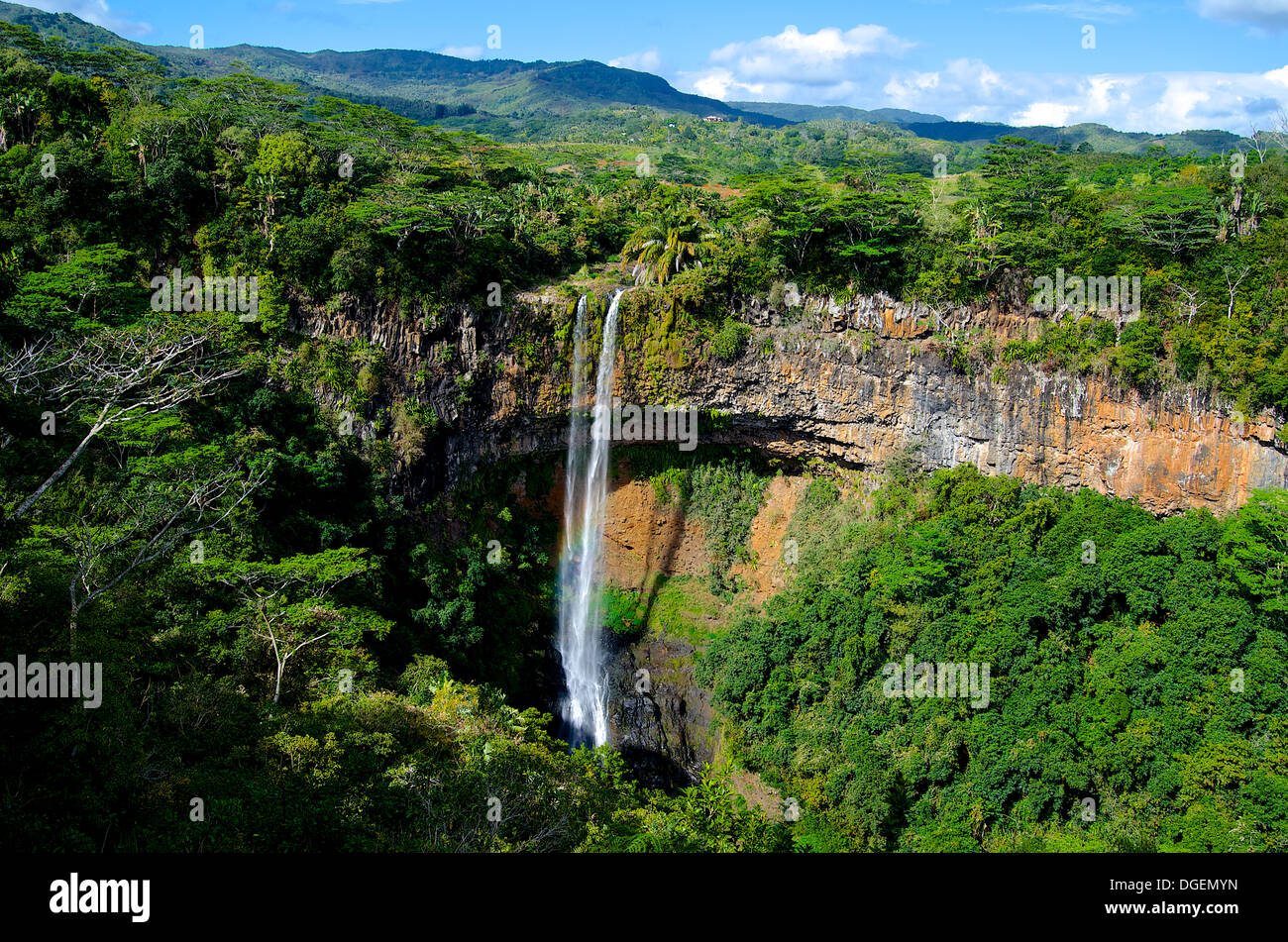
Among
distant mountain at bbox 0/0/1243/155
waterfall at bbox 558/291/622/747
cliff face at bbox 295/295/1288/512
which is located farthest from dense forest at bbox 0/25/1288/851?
distant mountain at bbox 0/0/1243/155

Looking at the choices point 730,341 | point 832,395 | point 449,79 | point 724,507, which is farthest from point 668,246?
point 449,79

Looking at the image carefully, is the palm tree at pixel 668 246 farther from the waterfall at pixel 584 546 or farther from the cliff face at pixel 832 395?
the cliff face at pixel 832 395

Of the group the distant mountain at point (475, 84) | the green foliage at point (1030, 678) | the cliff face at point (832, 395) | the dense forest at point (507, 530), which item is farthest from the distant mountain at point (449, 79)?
the green foliage at point (1030, 678)
